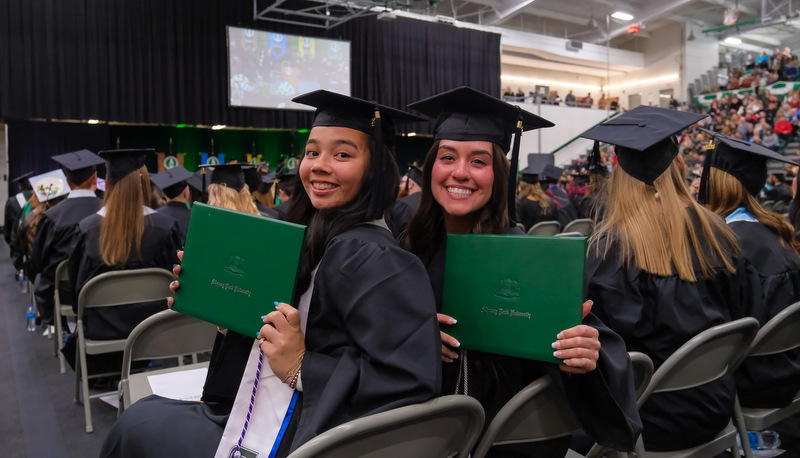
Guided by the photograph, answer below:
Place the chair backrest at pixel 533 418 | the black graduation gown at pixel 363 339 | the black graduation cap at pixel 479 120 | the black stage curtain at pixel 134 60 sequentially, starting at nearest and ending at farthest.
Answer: the black graduation gown at pixel 363 339, the chair backrest at pixel 533 418, the black graduation cap at pixel 479 120, the black stage curtain at pixel 134 60

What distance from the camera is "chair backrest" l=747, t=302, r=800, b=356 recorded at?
1993 millimetres

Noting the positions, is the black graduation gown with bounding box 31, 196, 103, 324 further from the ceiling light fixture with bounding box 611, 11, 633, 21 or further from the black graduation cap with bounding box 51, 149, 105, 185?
the ceiling light fixture with bounding box 611, 11, 633, 21

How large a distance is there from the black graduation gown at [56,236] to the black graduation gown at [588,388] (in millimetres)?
3973

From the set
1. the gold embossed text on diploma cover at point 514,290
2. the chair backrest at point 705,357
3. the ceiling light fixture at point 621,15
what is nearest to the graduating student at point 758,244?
the chair backrest at point 705,357

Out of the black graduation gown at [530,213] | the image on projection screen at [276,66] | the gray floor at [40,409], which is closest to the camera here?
the gray floor at [40,409]

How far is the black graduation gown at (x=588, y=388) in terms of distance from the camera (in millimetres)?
1475

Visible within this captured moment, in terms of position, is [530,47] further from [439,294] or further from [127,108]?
[439,294]

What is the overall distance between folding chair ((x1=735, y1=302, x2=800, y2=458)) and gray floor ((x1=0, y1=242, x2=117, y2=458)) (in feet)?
10.4

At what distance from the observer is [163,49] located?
39.8ft

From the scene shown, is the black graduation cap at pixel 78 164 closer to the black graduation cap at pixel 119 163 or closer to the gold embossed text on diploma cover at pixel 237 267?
the black graduation cap at pixel 119 163

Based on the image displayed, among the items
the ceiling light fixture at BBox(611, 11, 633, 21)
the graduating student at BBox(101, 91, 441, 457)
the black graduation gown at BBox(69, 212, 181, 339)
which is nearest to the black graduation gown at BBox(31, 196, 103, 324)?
the black graduation gown at BBox(69, 212, 181, 339)

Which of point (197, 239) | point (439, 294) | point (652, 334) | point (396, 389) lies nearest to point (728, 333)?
point (652, 334)

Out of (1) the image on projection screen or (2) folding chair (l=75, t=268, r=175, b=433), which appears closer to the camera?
(2) folding chair (l=75, t=268, r=175, b=433)

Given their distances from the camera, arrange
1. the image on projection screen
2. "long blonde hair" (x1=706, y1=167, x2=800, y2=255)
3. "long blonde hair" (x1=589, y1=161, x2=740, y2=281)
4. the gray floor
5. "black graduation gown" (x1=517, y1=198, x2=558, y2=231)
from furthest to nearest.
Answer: the image on projection screen
"black graduation gown" (x1=517, y1=198, x2=558, y2=231)
the gray floor
"long blonde hair" (x1=706, y1=167, x2=800, y2=255)
"long blonde hair" (x1=589, y1=161, x2=740, y2=281)
